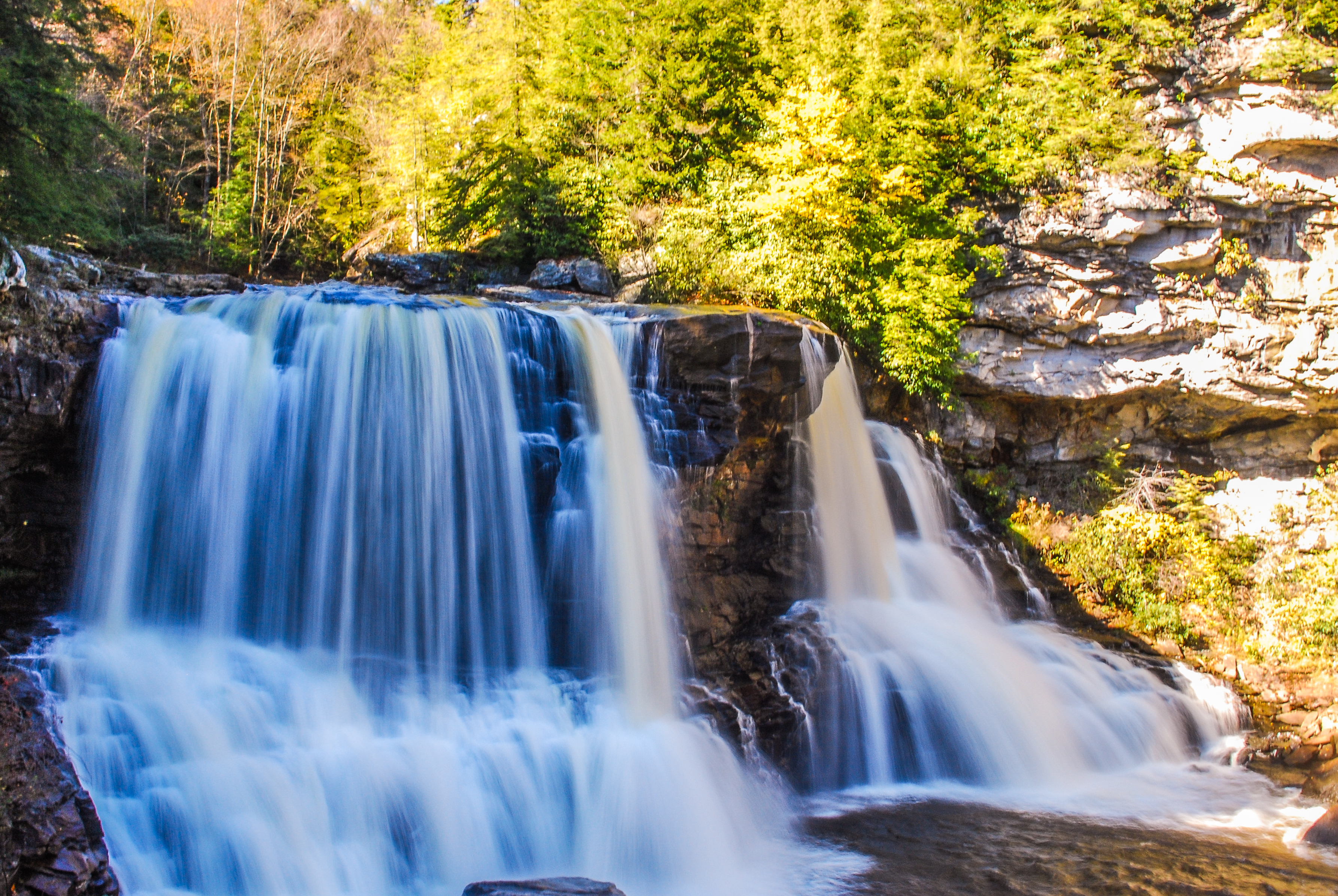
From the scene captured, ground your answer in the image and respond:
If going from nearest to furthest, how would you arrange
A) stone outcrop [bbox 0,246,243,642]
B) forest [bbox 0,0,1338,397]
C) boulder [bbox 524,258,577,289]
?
1. stone outcrop [bbox 0,246,243,642]
2. forest [bbox 0,0,1338,397]
3. boulder [bbox 524,258,577,289]

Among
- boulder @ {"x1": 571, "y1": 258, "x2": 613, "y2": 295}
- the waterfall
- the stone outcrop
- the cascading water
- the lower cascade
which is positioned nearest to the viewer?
the cascading water

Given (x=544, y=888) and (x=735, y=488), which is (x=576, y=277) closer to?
(x=735, y=488)

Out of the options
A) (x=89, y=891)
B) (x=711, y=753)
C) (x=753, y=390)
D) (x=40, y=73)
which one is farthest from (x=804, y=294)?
(x=89, y=891)

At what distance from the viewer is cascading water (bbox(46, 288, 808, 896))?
22.9 feet

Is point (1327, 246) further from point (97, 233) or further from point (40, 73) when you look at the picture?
point (97, 233)

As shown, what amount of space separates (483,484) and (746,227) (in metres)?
7.95

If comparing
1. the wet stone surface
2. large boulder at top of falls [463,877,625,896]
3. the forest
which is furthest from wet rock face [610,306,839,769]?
large boulder at top of falls [463,877,625,896]

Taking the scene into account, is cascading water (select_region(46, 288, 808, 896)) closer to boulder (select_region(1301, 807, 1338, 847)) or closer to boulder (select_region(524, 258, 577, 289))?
boulder (select_region(524, 258, 577, 289))

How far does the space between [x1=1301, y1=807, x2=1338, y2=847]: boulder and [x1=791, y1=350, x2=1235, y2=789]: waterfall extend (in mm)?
2351

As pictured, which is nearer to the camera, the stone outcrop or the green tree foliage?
the stone outcrop

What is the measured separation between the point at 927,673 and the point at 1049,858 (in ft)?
10.6

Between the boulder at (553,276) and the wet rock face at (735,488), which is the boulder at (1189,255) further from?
the boulder at (553,276)

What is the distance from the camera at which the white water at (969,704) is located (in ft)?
33.8

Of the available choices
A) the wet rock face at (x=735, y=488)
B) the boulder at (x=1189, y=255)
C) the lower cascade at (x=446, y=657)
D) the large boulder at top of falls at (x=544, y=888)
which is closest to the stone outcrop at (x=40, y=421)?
the lower cascade at (x=446, y=657)
